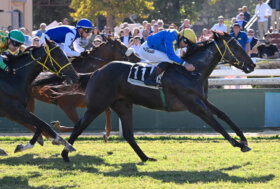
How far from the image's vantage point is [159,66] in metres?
7.63

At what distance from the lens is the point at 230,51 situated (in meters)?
7.85

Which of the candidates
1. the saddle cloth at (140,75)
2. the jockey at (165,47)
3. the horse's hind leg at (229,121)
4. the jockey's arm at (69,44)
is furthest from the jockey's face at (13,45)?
the horse's hind leg at (229,121)

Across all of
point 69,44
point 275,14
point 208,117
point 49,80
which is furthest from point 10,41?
point 275,14

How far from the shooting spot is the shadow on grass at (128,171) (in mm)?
6180

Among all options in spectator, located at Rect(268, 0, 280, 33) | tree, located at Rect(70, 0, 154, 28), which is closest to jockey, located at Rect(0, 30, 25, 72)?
spectator, located at Rect(268, 0, 280, 33)

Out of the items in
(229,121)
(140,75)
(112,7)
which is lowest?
(229,121)

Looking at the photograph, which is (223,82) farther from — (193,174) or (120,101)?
(193,174)

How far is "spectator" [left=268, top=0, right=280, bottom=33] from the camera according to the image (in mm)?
16328

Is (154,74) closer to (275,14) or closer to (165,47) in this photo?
(165,47)

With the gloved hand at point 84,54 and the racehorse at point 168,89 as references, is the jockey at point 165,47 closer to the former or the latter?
the racehorse at point 168,89

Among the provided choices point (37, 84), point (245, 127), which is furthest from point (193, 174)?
point (245, 127)

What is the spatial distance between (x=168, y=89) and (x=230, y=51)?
43.1 inches

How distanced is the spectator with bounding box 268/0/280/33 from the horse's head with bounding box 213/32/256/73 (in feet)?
28.7

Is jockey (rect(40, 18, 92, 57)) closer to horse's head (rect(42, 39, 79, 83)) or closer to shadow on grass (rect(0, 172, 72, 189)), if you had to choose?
horse's head (rect(42, 39, 79, 83))
